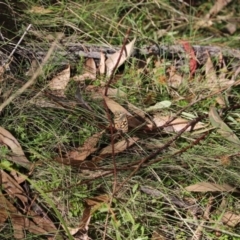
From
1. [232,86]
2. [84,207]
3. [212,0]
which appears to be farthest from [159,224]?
[212,0]

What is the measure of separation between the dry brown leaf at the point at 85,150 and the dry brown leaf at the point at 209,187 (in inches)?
16.1

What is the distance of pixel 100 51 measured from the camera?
2.67 metres

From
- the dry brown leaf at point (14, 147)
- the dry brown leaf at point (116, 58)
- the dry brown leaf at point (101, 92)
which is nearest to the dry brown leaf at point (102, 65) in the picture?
the dry brown leaf at point (116, 58)

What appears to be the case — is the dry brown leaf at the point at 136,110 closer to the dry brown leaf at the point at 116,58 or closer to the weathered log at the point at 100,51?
the dry brown leaf at the point at 116,58

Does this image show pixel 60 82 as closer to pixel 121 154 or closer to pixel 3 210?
pixel 121 154

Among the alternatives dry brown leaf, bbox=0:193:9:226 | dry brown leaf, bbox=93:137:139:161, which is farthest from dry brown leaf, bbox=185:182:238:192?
dry brown leaf, bbox=0:193:9:226

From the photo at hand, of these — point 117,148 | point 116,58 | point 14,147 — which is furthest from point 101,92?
point 14,147

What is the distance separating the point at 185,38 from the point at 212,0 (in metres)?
0.45

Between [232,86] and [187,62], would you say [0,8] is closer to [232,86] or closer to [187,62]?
[187,62]

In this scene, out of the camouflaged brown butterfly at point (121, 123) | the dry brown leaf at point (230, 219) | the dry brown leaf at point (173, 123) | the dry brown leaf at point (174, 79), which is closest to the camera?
the dry brown leaf at point (230, 219)

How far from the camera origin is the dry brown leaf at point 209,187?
7.08 feet

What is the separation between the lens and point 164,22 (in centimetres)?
303

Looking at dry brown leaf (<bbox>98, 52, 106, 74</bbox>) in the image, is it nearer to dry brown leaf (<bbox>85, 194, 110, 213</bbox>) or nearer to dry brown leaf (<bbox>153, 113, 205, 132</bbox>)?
dry brown leaf (<bbox>153, 113, 205, 132</bbox>)

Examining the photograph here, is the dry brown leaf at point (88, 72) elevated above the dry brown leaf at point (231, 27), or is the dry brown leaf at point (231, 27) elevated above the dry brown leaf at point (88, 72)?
the dry brown leaf at point (231, 27)
